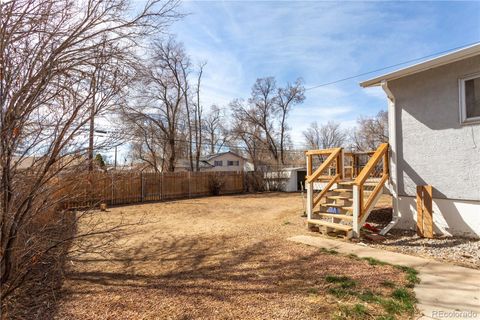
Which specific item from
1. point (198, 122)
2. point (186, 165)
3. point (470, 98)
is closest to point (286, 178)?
point (198, 122)

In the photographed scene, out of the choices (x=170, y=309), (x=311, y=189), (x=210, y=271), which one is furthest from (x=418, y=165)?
(x=170, y=309)

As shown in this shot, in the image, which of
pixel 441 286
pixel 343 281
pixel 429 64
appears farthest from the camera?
pixel 429 64

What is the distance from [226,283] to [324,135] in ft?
154

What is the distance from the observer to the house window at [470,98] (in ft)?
17.0

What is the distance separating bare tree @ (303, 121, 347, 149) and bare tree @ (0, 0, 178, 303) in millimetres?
45337

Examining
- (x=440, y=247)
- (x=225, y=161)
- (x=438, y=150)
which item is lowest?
(x=440, y=247)

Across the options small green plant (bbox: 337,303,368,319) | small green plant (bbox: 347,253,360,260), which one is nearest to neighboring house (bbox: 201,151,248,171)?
small green plant (bbox: 347,253,360,260)

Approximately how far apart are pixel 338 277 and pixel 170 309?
2008 mm

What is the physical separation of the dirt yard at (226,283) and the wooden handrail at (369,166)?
178cm

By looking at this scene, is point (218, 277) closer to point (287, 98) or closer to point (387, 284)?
point (387, 284)

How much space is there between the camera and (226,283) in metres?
3.34

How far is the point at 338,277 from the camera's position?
11.2 ft

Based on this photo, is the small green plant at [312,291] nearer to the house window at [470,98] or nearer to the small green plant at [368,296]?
the small green plant at [368,296]

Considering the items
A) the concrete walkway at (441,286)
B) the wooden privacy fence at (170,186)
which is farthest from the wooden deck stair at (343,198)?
the wooden privacy fence at (170,186)
